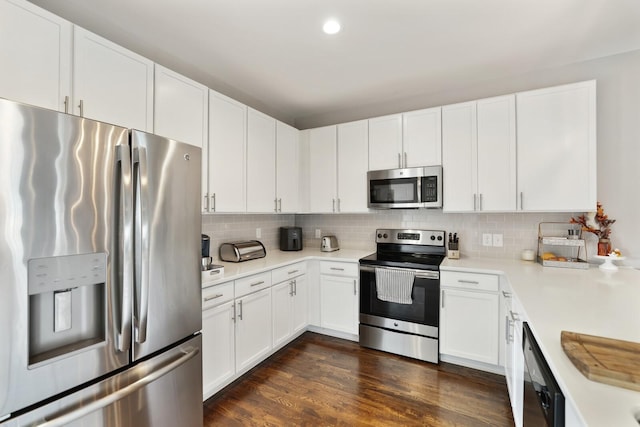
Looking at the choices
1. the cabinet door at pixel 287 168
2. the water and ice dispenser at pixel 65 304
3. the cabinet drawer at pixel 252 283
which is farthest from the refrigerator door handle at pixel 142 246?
the cabinet door at pixel 287 168

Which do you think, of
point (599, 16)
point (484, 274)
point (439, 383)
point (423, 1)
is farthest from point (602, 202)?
point (423, 1)

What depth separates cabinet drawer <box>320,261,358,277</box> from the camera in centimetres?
297

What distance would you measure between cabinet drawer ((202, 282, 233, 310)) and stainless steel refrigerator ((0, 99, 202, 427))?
1.30 ft

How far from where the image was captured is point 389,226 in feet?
11.1

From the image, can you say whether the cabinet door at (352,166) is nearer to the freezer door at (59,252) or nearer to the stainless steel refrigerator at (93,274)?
A: the stainless steel refrigerator at (93,274)

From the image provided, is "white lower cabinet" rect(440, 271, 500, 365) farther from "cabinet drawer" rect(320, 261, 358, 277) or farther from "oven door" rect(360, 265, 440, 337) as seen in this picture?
"cabinet drawer" rect(320, 261, 358, 277)

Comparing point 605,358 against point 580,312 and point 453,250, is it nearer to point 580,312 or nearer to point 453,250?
point 580,312

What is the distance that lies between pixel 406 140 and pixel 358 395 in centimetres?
231

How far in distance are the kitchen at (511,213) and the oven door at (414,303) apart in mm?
563

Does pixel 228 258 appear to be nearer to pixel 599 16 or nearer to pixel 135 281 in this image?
Answer: pixel 135 281

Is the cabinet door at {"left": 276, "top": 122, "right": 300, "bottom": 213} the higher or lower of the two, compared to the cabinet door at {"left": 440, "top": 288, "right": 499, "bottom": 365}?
higher

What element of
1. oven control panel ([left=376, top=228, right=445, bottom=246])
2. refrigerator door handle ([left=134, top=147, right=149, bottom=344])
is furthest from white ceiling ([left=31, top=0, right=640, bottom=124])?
oven control panel ([left=376, top=228, right=445, bottom=246])

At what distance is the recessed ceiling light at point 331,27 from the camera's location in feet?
6.33

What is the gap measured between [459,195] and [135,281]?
262 cm
